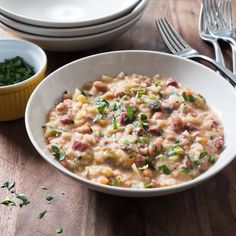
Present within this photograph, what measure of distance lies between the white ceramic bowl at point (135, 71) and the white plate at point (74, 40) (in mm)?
255

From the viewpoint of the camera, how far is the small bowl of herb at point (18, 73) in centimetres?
207

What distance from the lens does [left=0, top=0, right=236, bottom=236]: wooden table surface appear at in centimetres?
165

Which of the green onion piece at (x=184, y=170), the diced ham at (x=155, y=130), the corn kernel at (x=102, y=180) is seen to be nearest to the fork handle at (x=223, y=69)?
the diced ham at (x=155, y=130)

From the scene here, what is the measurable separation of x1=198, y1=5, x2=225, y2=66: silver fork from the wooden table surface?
81 centimetres

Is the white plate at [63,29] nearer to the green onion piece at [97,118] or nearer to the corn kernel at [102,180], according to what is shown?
the green onion piece at [97,118]

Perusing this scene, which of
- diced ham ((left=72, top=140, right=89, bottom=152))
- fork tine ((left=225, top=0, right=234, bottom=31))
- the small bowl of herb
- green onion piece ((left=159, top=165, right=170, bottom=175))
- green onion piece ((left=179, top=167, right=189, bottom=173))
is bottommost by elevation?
the small bowl of herb

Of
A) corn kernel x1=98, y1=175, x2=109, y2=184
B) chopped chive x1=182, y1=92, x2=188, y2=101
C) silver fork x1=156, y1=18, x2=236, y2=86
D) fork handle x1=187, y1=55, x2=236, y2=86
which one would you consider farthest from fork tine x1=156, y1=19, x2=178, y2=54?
corn kernel x1=98, y1=175, x2=109, y2=184

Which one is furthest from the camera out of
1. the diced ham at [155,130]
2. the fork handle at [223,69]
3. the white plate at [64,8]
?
the white plate at [64,8]

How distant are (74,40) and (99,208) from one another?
0.99m

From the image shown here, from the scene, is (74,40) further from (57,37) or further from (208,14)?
(208,14)

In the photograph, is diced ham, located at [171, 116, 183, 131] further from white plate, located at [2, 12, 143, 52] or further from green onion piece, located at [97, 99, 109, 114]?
white plate, located at [2, 12, 143, 52]

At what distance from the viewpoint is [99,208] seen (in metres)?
1.73

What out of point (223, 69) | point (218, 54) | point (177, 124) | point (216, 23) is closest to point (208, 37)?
point (216, 23)

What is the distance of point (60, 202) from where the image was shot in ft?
5.74
